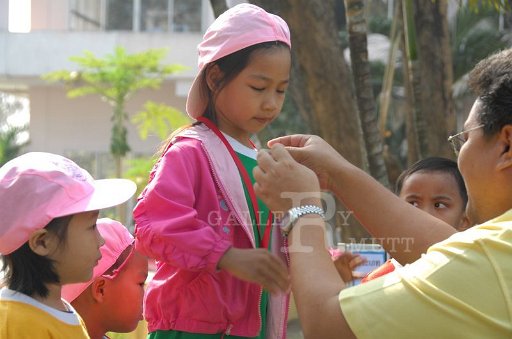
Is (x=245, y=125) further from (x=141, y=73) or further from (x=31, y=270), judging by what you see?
(x=141, y=73)

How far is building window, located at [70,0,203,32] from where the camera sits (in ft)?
83.3

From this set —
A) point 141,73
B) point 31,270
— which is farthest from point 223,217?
point 141,73

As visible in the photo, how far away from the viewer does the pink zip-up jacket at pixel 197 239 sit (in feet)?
9.59

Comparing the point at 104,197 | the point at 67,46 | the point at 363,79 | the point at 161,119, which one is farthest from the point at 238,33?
the point at 67,46

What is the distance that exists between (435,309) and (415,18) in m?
5.29

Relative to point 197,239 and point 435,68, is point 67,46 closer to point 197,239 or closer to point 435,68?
point 435,68

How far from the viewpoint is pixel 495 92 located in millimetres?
2545

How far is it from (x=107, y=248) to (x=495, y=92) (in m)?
1.92

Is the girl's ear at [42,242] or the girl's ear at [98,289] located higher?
the girl's ear at [42,242]

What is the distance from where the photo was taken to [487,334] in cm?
227

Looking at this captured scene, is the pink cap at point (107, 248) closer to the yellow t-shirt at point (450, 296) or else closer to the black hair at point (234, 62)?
the black hair at point (234, 62)

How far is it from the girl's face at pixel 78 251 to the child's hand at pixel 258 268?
479 mm

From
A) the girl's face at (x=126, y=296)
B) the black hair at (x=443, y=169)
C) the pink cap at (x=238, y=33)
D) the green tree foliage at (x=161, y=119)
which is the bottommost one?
the green tree foliage at (x=161, y=119)

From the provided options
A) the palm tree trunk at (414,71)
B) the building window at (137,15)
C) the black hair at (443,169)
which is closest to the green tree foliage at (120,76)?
the building window at (137,15)
